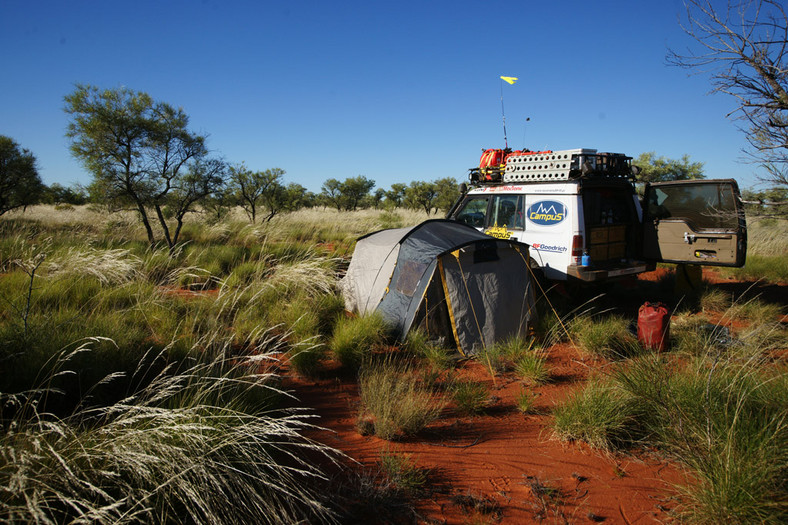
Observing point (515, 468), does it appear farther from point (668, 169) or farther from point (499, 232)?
point (668, 169)

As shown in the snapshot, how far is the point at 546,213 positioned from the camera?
23.1 ft

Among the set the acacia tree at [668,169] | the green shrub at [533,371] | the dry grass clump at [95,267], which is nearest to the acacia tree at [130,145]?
the dry grass clump at [95,267]

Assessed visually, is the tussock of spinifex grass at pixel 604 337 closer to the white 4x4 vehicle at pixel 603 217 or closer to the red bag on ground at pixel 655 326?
the red bag on ground at pixel 655 326

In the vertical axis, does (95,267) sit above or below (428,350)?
above

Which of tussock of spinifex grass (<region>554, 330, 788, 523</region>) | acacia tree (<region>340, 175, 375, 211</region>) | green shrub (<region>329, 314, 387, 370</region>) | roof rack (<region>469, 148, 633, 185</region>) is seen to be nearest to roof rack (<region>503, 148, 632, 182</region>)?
roof rack (<region>469, 148, 633, 185</region>)

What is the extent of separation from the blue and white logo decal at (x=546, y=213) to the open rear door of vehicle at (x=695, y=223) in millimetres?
1963

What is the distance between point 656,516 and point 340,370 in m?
3.51

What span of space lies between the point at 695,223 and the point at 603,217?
1430 mm

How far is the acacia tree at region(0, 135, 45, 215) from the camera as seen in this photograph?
1457 cm

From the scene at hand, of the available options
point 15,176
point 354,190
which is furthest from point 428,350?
point 354,190

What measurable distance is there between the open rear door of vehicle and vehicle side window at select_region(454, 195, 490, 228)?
288 centimetres

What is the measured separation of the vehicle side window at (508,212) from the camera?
296 inches

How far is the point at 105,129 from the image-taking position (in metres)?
9.98

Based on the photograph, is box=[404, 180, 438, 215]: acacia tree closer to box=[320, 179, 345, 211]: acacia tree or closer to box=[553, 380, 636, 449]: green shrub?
box=[320, 179, 345, 211]: acacia tree
